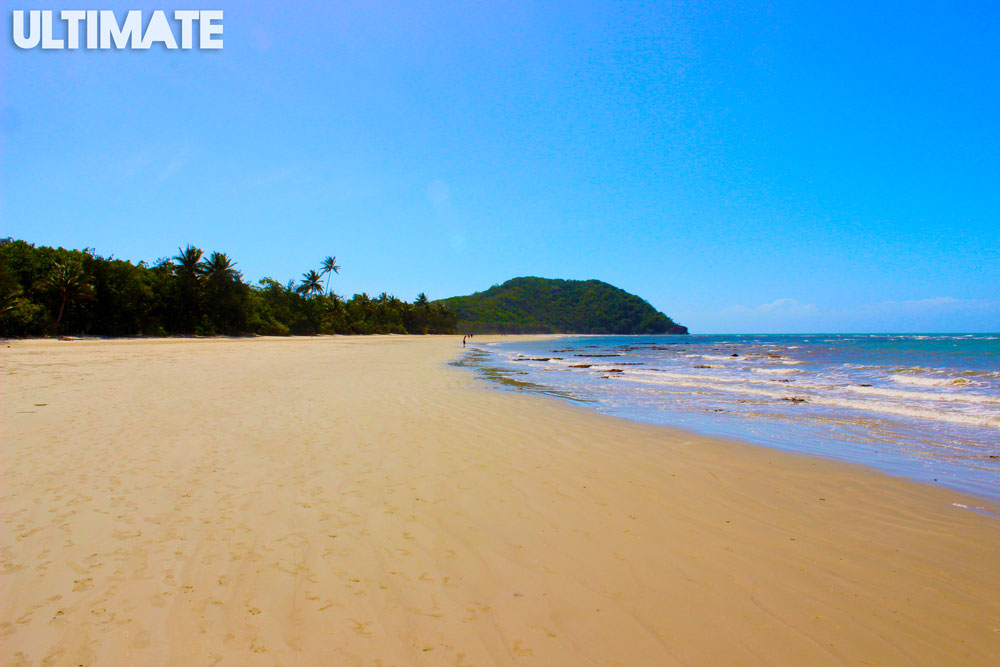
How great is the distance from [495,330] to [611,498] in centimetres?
15792

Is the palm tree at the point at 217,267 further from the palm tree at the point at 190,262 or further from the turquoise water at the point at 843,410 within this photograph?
the turquoise water at the point at 843,410

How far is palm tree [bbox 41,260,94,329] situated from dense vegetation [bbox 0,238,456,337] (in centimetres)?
6

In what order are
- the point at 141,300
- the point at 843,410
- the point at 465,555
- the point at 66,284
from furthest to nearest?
the point at 141,300, the point at 66,284, the point at 843,410, the point at 465,555

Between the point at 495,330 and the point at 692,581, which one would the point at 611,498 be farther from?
the point at 495,330

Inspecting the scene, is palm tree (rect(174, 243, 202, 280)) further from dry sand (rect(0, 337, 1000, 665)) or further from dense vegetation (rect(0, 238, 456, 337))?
dry sand (rect(0, 337, 1000, 665))

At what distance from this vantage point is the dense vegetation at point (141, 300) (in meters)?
34.0

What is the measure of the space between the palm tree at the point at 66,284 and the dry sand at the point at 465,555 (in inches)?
1467

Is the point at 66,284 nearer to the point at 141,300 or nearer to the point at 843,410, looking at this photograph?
the point at 141,300

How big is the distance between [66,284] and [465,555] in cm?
4540

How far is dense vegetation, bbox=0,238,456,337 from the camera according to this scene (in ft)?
112

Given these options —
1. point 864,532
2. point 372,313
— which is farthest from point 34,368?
point 372,313

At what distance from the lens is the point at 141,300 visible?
4322 cm

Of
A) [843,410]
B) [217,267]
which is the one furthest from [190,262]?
[843,410]

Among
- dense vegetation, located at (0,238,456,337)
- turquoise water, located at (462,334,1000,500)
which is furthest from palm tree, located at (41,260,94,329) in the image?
turquoise water, located at (462,334,1000,500)
